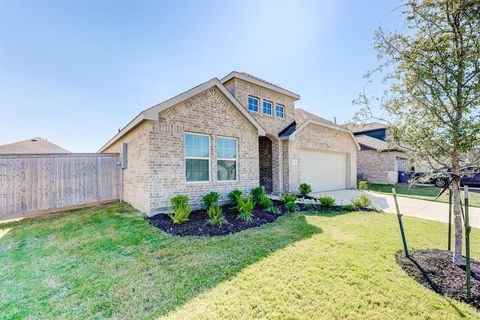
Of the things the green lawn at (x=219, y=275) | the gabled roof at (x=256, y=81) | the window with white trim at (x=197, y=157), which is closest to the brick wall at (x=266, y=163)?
the gabled roof at (x=256, y=81)

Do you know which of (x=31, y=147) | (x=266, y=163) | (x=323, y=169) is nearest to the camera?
(x=266, y=163)

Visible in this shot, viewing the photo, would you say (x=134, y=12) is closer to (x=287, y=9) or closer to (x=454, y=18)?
(x=287, y=9)

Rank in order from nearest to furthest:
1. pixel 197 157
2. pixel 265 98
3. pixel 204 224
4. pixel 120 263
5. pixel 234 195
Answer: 1. pixel 120 263
2. pixel 204 224
3. pixel 197 157
4. pixel 234 195
5. pixel 265 98

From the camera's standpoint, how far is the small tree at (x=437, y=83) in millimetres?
3336

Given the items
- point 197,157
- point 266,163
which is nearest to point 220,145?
point 197,157

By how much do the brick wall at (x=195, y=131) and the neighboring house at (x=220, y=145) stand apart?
3 cm

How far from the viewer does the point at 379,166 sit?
1861cm

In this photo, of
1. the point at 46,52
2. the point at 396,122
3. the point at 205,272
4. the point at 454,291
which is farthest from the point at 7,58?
the point at 454,291

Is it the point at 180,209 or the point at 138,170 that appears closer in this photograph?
the point at 180,209

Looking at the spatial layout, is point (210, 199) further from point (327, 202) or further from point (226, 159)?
point (327, 202)

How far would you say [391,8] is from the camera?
3.84m

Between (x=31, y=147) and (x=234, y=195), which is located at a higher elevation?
(x=31, y=147)

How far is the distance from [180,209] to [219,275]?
334 cm

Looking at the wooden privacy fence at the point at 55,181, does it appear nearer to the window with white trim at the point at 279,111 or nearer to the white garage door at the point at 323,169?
the window with white trim at the point at 279,111
